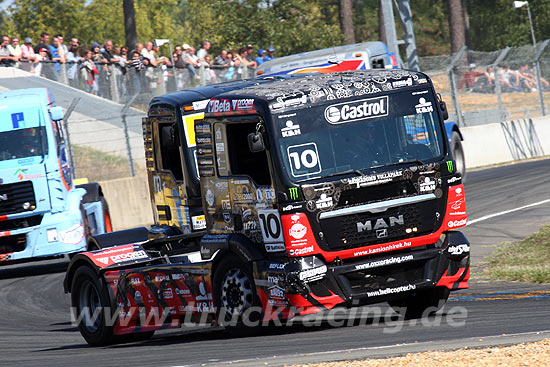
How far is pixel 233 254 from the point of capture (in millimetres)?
9469

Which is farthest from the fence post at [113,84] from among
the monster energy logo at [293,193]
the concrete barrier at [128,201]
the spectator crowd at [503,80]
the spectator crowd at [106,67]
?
the monster energy logo at [293,193]

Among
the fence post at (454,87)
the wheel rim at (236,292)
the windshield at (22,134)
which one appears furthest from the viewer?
the fence post at (454,87)

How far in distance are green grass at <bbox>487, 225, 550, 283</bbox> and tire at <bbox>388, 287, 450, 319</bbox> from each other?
2.36 meters

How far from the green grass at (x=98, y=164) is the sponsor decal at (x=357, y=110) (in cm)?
1677

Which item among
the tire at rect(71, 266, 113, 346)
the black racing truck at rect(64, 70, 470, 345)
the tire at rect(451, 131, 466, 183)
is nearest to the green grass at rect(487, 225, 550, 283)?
the black racing truck at rect(64, 70, 470, 345)

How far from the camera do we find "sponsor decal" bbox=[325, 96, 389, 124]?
30.2 feet

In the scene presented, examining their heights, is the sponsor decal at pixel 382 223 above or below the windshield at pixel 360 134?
below

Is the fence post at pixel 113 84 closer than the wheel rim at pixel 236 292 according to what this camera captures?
No

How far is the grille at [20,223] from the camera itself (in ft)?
58.0

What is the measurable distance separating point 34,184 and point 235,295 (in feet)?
29.6

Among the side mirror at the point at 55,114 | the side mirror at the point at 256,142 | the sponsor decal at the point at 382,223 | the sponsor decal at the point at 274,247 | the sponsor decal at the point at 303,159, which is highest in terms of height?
the side mirror at the point at 55,114

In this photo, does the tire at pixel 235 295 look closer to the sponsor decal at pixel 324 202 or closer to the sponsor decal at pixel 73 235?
the sponsor decal at pixel 324 202

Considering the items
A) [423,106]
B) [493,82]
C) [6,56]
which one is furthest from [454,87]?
[423,106]

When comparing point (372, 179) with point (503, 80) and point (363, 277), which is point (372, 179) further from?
point (503, 80)
